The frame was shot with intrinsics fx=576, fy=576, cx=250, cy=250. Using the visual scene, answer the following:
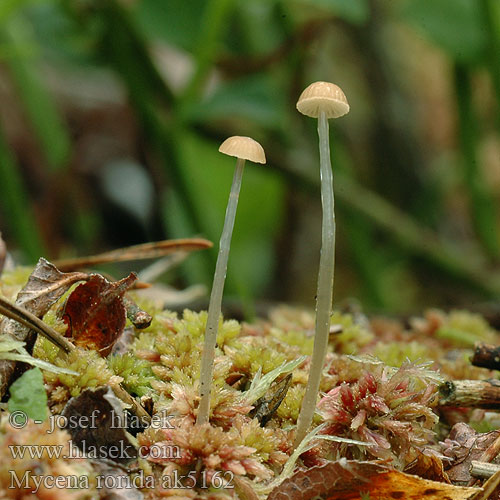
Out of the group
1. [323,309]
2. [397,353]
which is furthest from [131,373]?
[397,353]

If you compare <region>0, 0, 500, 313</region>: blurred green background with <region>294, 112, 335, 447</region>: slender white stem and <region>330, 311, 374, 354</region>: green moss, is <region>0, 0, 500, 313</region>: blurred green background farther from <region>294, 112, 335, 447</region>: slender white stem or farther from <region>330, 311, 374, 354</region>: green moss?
<region>294, 112, 335, 447</region>: slender white stem

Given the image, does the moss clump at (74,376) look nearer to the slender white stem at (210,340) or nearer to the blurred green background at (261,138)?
the slender white stem at (210,340)

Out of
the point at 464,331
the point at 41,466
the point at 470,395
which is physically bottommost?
the point at 41,466

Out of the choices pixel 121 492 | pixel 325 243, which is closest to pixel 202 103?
pixel 325 243

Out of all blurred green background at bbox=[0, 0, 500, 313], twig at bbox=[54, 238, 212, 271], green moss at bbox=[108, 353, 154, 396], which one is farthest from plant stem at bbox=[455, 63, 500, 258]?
green moss at bbox=[108, 353, 154, 396]

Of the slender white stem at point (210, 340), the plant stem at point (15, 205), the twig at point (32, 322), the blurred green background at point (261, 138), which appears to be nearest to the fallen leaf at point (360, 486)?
the slender white stem at point (210, 340)

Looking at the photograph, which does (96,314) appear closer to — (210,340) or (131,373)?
(131,373)

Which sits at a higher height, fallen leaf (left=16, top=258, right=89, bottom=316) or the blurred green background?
the blurred green background
